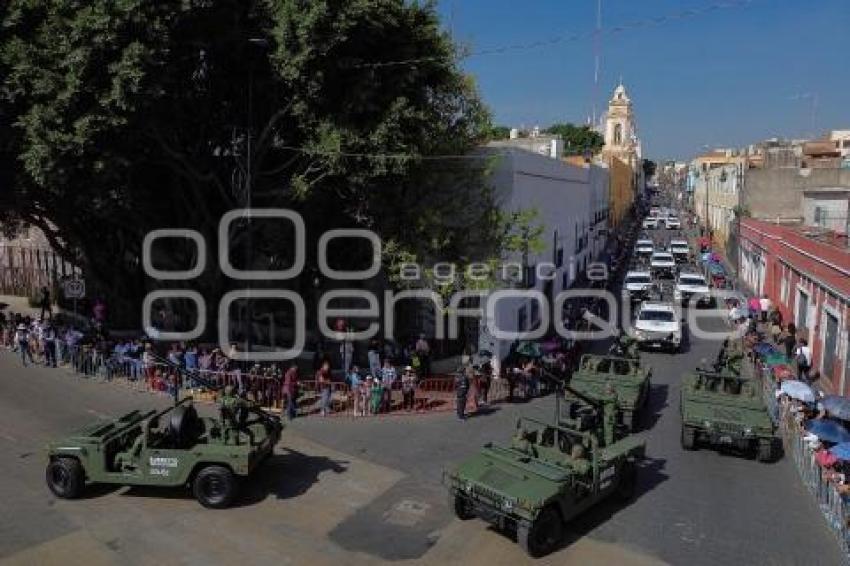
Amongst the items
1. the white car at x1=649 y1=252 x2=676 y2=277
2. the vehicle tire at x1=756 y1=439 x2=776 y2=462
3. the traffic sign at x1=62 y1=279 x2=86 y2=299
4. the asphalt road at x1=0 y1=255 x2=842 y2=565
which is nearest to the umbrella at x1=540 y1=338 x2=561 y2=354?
the asphalt road at x1=0 y1=255 x2=842 y2=565

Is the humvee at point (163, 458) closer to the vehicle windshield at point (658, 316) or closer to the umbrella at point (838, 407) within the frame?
the umbrella at point (838, 407)

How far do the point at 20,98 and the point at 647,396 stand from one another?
16.9m

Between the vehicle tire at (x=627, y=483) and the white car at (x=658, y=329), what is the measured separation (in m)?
13.7

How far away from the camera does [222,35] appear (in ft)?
61.7

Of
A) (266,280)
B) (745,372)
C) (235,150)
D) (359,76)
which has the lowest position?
(745,372)

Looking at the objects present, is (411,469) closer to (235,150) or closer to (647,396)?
(647,396)

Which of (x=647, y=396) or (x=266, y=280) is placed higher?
(x=266, y=280)

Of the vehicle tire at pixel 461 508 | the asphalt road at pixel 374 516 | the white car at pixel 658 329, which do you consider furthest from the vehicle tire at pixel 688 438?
the white car at pixel 658 329

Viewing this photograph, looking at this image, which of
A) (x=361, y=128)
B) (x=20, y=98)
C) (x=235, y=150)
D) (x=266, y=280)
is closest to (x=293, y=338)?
(x=266, y=280)

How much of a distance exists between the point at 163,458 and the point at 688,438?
10.5 metres

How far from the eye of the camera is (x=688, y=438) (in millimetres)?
16328

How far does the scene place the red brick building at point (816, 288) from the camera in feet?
71.8

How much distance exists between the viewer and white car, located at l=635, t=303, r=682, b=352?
89.6 ft

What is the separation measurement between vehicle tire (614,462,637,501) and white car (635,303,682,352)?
1369cm
